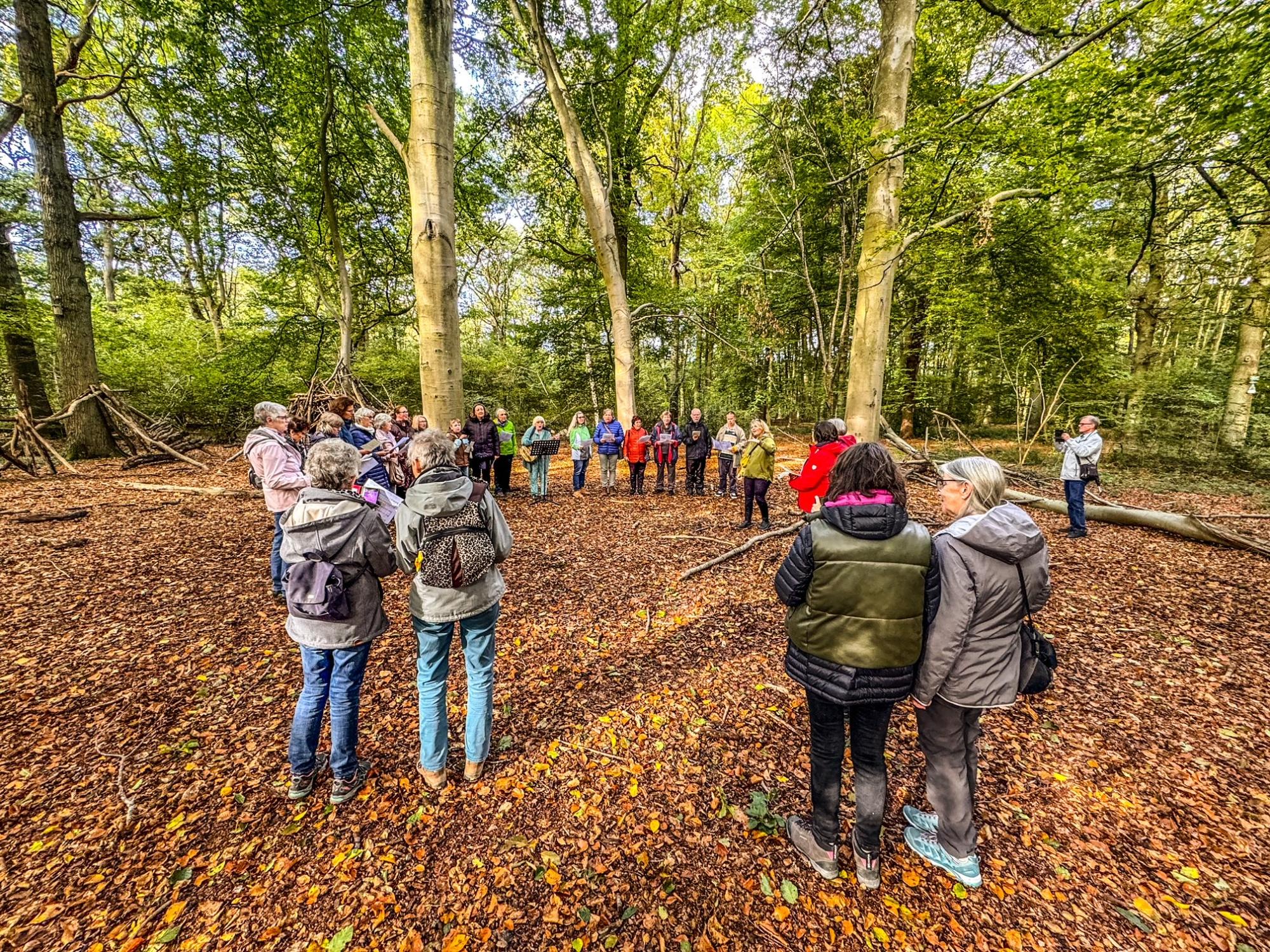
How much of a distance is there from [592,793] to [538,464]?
7.05 metres

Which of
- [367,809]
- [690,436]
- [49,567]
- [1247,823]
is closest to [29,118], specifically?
[49,567]

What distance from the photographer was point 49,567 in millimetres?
5199

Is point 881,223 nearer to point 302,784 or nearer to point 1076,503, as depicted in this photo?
point 1076,503

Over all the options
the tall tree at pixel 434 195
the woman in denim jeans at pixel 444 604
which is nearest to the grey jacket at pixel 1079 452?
the woman in denim jeans at pixel 444 604

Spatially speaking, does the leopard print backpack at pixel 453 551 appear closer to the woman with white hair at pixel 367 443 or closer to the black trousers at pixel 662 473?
the woman with white hair at pixel 367 443

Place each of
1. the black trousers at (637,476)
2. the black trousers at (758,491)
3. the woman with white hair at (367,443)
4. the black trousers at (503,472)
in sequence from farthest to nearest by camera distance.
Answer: the black trousers at (637,476) → the black trousers at (503,472) → the black trousers at (758,491) → the woman with white hair at (367,443)

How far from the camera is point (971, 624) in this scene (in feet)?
6.63

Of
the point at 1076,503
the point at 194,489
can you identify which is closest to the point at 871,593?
the point at 1076,503

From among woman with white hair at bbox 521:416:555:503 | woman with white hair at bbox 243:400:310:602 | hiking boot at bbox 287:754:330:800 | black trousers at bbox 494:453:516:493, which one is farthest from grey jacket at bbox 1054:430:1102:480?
woman with white hair at bbox 243:400:310:602

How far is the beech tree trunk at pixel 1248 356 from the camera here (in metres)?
10.2

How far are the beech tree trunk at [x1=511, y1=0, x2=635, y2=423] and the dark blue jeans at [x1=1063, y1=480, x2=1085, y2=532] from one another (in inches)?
327

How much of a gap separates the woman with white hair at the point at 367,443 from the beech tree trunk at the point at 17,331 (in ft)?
33.6

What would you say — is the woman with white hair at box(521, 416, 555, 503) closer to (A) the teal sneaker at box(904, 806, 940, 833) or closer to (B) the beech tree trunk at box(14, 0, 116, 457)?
(A) the teal sneaker at box(904, 806, 940, 833)

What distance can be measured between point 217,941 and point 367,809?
0.70 m
